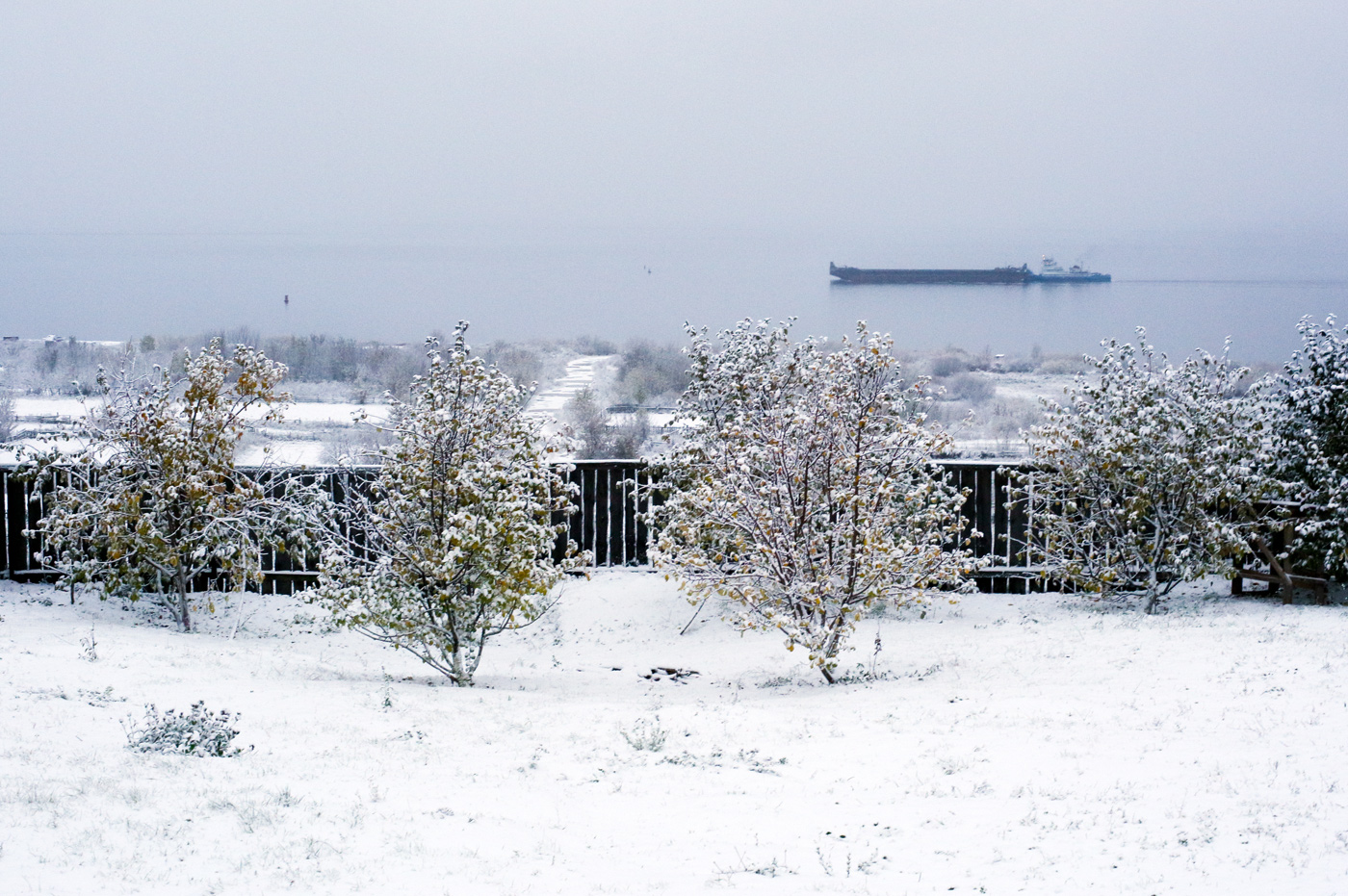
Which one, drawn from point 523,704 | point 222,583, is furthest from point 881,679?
point 222,583

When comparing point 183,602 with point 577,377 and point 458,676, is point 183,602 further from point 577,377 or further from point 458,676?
point 577,377

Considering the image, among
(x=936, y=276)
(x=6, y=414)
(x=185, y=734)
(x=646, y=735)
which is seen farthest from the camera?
(x=936, y=276)

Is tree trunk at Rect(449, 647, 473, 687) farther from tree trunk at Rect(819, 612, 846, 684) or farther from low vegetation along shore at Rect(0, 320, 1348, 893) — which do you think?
tree trunk at Rect(819, 612, 846, 684)

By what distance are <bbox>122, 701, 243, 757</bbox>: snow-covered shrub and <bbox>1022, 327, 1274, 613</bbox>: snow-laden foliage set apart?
7783 millimetres

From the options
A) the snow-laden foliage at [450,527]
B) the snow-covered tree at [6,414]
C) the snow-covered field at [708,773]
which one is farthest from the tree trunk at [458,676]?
the snow-covered tree at [6,414]

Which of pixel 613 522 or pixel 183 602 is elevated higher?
pixel 613 522

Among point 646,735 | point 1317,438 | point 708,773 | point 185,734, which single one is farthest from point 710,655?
point 1317,438

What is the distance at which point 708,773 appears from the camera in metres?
5.31

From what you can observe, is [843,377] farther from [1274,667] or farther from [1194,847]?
[1194,847]

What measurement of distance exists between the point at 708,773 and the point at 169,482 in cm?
627

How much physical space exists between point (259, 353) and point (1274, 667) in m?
8.79

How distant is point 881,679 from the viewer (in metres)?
7.73

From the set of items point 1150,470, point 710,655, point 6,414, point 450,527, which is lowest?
point 710,655

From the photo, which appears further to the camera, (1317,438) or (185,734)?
(1317,438)
